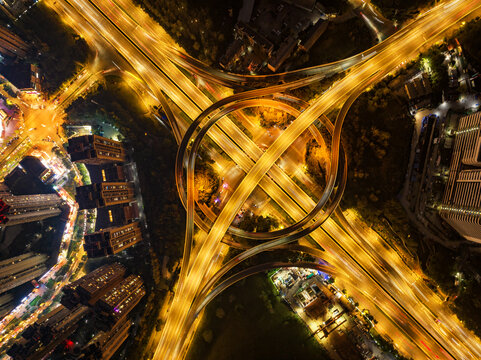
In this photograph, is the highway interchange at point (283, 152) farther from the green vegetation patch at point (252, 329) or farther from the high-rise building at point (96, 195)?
the high-rise building at point (96, 195)

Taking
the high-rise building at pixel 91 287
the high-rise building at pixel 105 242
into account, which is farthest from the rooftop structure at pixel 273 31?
the high-rise building at pixel 91 287

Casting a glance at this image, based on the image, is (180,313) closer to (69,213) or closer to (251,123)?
(69,213)

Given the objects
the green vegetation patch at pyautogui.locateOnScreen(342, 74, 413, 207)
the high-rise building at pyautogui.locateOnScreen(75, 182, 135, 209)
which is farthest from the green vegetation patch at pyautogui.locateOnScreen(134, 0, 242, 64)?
the high-rise building at pyautogui.locateOnScreen(75, 182, 135, 209)

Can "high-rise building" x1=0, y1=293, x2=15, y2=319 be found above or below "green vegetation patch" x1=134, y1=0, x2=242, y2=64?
below

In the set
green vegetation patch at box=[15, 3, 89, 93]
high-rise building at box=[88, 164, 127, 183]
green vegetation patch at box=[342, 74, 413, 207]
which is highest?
green vegetation patch at box=[15, 3, 89, 93]

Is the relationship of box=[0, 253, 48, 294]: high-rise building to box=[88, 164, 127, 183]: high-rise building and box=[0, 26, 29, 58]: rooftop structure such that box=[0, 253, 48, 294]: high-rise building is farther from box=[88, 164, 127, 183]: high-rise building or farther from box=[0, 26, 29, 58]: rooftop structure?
box=[0, 26, 29, 58]: rooftop structure

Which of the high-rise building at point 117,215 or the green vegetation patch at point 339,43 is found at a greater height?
the high-rise building at point 117,215

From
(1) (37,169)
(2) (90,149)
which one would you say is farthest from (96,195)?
(1) (37,169)
